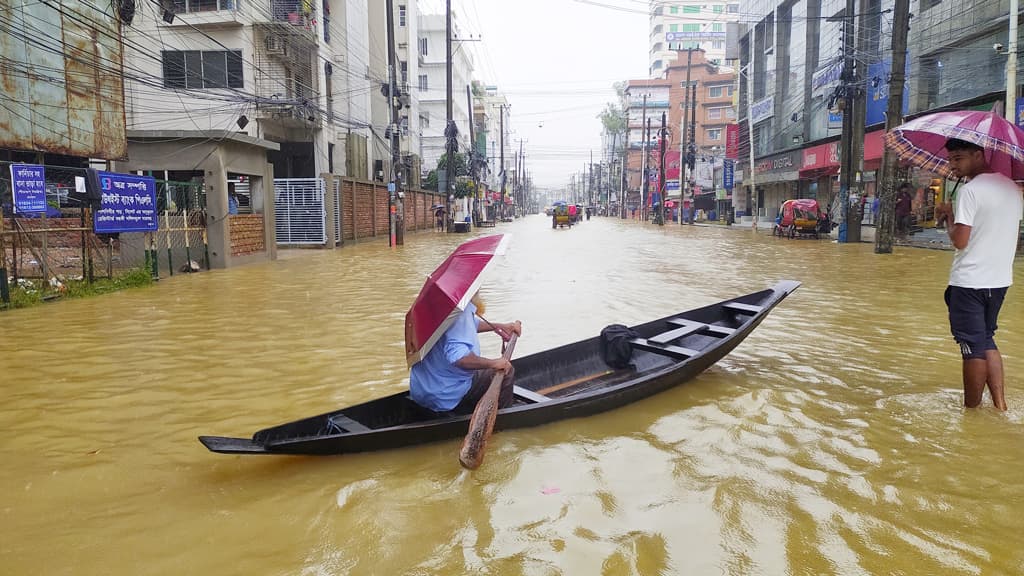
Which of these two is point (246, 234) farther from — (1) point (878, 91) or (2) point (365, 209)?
(1) point (878, 91)

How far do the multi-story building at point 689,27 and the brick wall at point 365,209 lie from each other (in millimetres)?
78037

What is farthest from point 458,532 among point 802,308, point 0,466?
point 802,308

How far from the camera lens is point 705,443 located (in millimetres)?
4328

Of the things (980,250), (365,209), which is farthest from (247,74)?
(980,250)

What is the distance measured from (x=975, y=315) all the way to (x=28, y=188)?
446 inches

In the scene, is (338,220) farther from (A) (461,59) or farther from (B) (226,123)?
(A) (461,59)

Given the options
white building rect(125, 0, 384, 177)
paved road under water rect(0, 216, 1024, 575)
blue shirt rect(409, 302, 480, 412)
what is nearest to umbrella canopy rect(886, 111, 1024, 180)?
paved road under water rect(0, 216, 1024, 575)

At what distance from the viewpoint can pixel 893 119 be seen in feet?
57.9

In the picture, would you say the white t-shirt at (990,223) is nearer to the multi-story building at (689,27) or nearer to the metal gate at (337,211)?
the metal gate at (337,211)

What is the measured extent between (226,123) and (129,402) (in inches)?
957

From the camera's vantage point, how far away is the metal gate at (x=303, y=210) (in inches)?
934

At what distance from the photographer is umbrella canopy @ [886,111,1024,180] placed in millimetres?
4164

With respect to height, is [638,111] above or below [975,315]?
above

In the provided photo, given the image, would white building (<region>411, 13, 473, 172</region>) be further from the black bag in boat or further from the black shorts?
the black shorts
